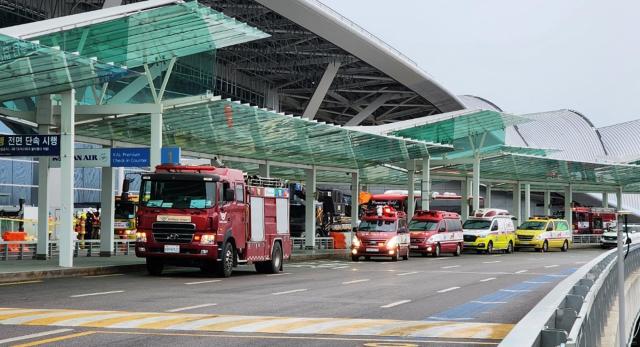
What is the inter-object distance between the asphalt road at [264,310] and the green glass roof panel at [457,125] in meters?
30.6

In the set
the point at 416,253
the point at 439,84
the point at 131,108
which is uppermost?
the point at 439,84

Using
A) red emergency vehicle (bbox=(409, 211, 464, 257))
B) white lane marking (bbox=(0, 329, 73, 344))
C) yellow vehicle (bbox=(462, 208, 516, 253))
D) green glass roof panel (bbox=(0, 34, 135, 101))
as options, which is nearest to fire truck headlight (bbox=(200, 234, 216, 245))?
green glass roof panel (bbox=(0, 34, 135, 101))

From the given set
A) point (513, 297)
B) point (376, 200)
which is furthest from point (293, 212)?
point (513, 297)

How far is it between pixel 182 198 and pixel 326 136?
57.5 ft

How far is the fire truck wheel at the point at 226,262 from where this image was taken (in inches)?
977

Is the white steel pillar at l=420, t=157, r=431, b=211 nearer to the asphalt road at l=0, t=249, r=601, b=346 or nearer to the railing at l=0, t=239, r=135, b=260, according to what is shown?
the railing at l=0, t=239, r=135, b=260

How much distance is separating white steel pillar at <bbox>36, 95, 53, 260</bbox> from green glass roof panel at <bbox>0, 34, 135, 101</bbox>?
332cm

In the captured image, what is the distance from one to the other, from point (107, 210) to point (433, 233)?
18.3 metres

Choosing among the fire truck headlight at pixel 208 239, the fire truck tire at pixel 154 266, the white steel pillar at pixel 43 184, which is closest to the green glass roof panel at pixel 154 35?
the white steel pillar at pixel 43 184

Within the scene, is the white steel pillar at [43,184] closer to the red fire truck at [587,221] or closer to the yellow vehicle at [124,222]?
the yellow vehicle at [124,222]

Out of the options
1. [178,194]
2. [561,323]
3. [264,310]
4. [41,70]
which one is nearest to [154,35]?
[41,70]

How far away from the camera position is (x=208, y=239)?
79.8ft

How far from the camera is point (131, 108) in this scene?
28.4 metres

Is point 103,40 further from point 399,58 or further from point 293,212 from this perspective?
point 399,58
